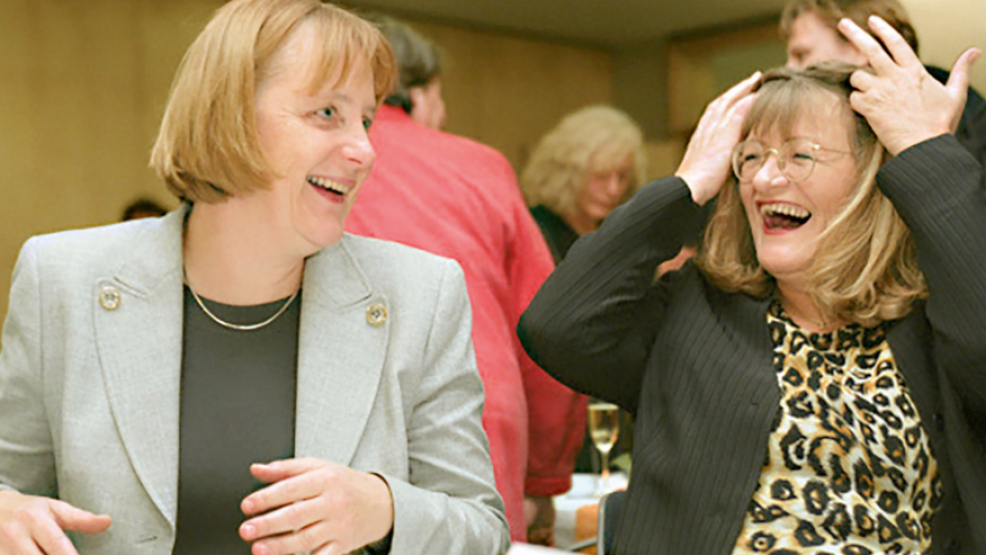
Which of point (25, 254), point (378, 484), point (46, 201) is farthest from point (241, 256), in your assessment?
point (46, 201)

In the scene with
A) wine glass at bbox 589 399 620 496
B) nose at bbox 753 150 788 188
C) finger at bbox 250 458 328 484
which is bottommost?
wine glass at bbox 589 399 620 496

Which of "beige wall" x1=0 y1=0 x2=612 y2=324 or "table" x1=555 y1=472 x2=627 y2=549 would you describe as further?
"beige wall" x1=0 y1=0 x2=612 y2=324

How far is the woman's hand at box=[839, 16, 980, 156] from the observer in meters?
1.52

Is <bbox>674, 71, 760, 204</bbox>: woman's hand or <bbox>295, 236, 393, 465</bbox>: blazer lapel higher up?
<bbox>674, 71, 760, 204</bbox>: woman's hand

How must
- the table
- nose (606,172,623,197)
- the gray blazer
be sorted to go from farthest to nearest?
nose (606,172,623,197) → the table → the gray blazer

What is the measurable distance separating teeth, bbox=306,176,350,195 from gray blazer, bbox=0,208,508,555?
4.5 inches

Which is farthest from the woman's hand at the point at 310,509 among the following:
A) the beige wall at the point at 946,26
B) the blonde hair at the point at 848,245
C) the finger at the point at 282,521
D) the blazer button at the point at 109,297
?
the beige wall at the point at 946,26

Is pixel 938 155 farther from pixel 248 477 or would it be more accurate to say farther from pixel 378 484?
pixel 248 477

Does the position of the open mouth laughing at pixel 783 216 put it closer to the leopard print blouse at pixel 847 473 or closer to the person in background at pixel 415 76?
the leopard print blouse at pixel 847 473

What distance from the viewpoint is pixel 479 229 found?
6.64ft

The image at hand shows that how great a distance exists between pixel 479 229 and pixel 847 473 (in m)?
0.85

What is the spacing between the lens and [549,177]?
2.65 m

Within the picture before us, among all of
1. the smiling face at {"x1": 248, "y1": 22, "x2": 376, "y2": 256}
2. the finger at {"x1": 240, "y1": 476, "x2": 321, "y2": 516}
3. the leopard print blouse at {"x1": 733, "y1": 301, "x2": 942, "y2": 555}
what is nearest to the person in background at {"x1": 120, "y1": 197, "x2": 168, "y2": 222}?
the smiling face at {"x1": 248, "y1": 22, "x2": 376, "y2": 256}

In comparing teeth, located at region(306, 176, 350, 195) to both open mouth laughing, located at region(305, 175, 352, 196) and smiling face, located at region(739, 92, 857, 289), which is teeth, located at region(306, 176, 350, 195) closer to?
open mouth laughing, located at region(305, 175, 352, 196)
